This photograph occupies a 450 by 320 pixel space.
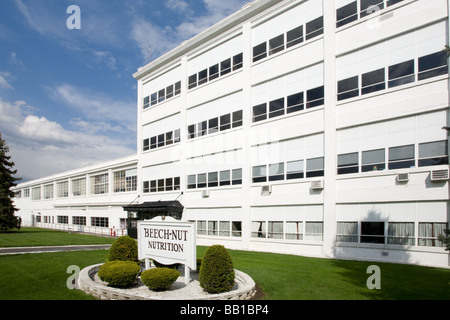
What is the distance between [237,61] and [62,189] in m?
39.7

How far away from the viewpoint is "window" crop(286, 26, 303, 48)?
71.1ft

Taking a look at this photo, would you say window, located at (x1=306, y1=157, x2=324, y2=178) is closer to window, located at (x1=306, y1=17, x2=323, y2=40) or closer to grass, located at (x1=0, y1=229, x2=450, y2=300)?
grass, located at (x1=0, y1=229, x2=450, y2=300)

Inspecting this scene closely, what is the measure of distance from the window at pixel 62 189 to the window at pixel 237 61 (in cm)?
3708

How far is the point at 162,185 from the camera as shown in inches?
1240

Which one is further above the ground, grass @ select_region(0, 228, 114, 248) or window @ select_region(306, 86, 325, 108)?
window @ select_region(306, 86, 325, 108)

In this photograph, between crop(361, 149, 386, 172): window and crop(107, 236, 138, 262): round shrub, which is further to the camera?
crop(361, 149, 386, 172): window

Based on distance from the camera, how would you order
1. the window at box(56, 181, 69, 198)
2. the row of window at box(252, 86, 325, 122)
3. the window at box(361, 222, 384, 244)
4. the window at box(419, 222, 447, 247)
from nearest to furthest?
the window at box(419, 222, 447, 247)
the window at box(361, 222, 384, 244)
the row of window at box(252, 86, 325, 122)
the window at box(56, 181, 69, 198)

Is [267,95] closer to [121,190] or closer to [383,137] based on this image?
[383,137]

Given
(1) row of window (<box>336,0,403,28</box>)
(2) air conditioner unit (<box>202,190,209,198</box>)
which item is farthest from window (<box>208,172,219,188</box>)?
(1) row of window (<box>336,0,403,28</box>)

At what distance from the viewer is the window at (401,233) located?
1592 cm

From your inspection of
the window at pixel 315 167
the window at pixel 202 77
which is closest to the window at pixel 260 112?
the window at pixel 315 167

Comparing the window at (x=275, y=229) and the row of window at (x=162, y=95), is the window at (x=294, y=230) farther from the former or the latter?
the row of window at (x=162, y=95)
